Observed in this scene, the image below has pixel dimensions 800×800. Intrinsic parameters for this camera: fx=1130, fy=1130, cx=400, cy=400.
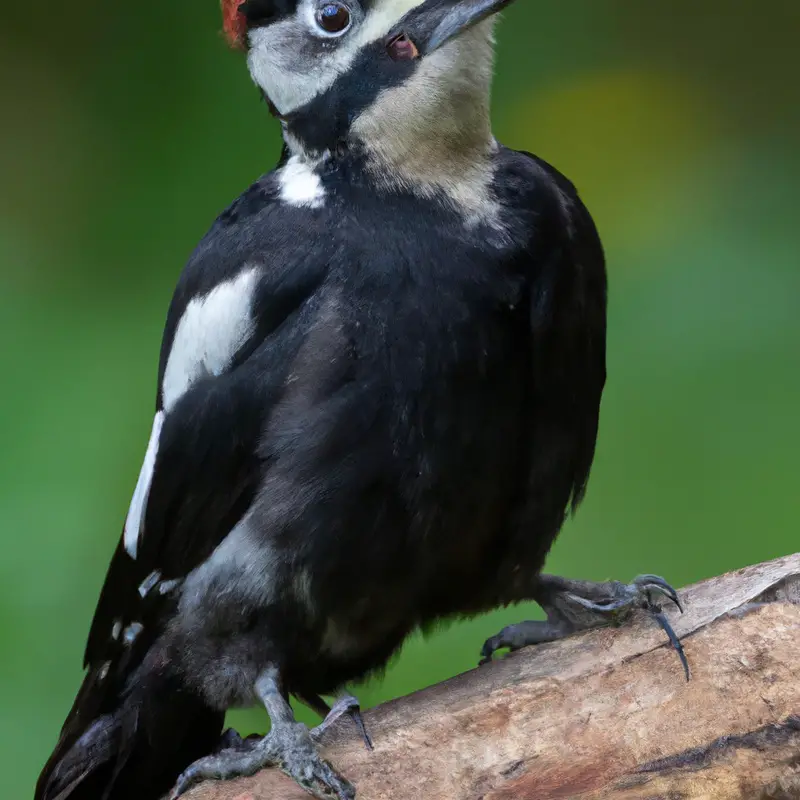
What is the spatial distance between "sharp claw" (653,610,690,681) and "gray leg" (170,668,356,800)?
1.23ft

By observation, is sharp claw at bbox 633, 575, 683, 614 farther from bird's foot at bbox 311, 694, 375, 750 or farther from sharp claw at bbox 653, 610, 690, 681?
A: bird's foot at bbox 311, 694, 375, 750

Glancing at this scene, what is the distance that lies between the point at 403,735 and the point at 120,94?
163cm

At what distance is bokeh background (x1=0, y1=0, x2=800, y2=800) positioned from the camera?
207 cm

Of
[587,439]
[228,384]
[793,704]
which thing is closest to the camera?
[793,704]

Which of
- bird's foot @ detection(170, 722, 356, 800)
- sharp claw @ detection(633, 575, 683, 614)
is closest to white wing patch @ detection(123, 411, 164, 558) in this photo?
bird's foot @ detection(170, 722, 356, 800)

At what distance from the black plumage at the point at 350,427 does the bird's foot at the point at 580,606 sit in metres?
0.06

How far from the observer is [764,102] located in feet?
7.71

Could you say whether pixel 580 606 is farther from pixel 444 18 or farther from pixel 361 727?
pixel 444 18

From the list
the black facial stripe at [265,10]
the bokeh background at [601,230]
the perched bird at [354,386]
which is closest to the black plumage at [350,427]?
the perched bird at [354,386]

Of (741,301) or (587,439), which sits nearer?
(587,439)

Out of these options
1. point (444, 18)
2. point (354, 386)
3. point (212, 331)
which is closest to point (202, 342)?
point (212, 331)

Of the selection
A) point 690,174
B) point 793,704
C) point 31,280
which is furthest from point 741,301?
point 31,280

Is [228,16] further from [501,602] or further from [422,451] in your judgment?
[501,602]

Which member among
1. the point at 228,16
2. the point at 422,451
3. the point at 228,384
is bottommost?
the point at 422,451
